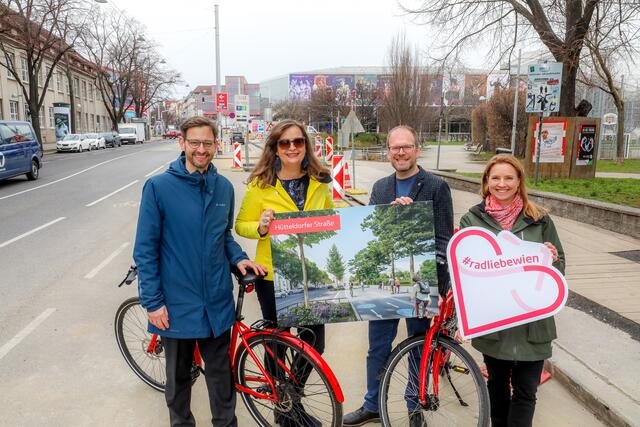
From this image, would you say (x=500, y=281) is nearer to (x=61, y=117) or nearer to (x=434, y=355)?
(x=434, y=355)

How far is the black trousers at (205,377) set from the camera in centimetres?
281

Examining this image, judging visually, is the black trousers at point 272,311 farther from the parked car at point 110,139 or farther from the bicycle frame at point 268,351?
the parked car at point 110,139

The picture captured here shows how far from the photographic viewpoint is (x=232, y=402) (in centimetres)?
298

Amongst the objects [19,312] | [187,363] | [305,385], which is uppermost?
[187,363]

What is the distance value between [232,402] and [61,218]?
937 cm

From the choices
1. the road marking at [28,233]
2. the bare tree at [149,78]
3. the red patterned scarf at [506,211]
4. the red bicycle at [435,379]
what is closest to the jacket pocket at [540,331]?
the red bicycle at [435,379]

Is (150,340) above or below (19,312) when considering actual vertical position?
above

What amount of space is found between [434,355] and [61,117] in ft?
172

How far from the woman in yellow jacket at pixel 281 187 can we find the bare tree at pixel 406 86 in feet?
90.9

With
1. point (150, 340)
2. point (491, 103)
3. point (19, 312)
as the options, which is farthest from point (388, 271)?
point (491, 103)

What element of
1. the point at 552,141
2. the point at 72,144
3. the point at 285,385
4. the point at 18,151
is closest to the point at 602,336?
the point at 285,385

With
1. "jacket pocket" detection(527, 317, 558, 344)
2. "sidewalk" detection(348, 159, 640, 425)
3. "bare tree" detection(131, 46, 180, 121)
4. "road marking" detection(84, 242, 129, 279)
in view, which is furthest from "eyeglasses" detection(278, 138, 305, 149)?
"bare tree" detection(131, 46, 180, 121)

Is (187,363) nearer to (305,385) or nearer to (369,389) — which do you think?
(305,385)

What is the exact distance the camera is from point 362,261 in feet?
9.13
